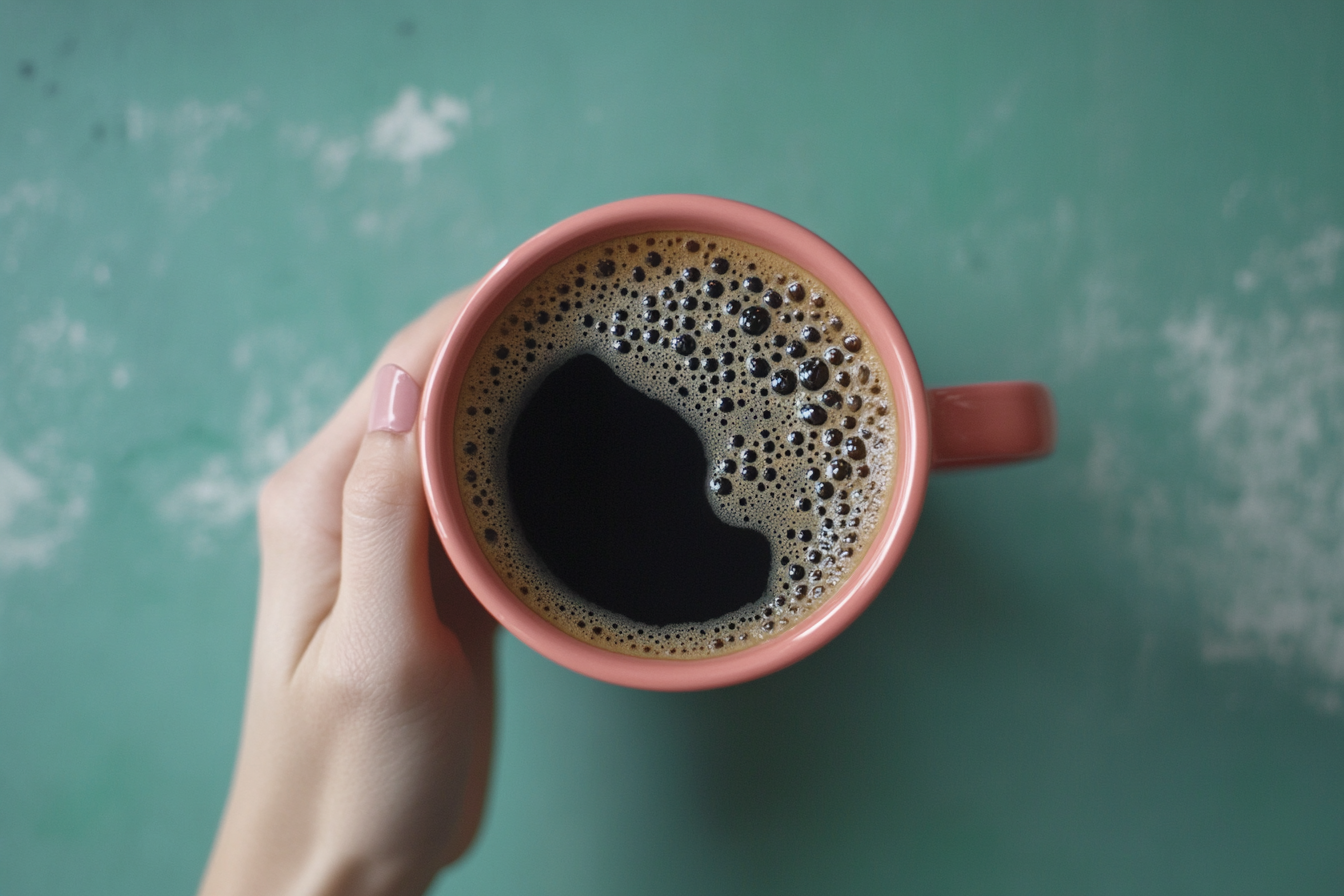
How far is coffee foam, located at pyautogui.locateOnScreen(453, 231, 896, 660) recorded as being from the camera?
0.72 meters

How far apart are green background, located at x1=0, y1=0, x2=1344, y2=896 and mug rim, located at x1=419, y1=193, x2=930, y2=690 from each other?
39 cm

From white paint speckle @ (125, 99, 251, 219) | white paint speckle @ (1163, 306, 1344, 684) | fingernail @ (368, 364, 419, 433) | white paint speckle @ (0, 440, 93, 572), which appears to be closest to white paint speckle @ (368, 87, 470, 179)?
white paint speckle @ (125, 99, 251, 219)

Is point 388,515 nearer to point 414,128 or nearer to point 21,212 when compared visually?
point 414,128

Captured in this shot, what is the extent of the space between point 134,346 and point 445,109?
0.49 metres

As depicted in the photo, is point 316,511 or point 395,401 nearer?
point 395,401

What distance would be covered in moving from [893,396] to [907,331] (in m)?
0.37

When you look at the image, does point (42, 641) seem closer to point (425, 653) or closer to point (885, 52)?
point (425, 653)

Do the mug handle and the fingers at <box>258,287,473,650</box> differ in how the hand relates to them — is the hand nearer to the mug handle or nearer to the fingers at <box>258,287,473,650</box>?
the fingers at <box>258,287,473,650</box>

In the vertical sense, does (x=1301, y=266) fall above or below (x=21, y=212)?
below

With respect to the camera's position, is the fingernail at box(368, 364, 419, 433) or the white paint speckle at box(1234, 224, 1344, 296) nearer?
the fingernail at box(368, 364, 419, 433)

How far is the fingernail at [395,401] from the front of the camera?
77 centimetres

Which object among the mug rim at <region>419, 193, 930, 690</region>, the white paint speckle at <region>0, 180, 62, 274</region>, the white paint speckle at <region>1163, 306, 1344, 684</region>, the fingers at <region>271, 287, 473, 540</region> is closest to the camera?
the mug rim at <region>419, 193, 930, 690</region>

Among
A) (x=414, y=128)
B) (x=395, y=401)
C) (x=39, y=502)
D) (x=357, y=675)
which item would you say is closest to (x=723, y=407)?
(x=395, y=401)

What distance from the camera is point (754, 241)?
0.69m
